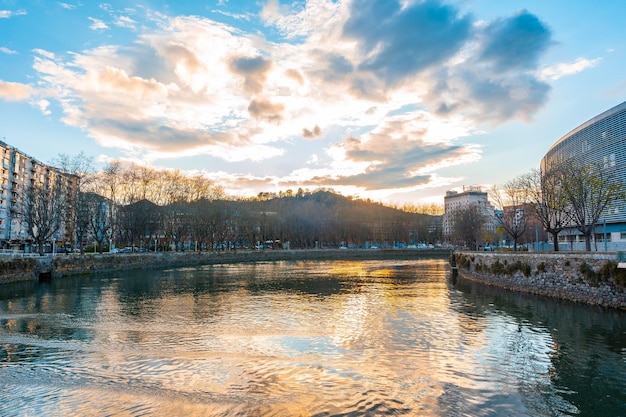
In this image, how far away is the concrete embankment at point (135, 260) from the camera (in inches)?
1810

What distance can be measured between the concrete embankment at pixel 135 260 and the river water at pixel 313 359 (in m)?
20.4

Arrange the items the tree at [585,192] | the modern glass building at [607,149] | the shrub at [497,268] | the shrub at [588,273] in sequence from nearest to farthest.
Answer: the shrub at [588,273]
the shrub at [497,268]
the tree at [585,192]
the modern glass building at [607,149]

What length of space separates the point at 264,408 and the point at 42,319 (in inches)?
777

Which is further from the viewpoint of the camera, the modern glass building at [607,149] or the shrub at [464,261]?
the modern glass building at [607,149]

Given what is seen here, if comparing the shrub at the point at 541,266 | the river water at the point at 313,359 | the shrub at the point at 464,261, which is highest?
the shrub at the point at 541,266

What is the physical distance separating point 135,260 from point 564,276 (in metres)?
67.2

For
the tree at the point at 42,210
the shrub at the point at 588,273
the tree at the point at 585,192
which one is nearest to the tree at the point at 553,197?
the tree at the point at 585,192

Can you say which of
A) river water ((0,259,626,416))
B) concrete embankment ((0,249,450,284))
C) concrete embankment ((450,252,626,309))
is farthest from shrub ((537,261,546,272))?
concrete embankment ((0,249,450,284))

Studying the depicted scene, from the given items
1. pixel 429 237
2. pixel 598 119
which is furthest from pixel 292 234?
pixel 598 119

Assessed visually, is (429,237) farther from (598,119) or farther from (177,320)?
(177,320)

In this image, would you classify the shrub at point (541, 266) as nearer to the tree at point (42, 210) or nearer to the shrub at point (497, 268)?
the shrub at point (497, 268)

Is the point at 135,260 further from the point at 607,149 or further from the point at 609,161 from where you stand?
the point at 607,149

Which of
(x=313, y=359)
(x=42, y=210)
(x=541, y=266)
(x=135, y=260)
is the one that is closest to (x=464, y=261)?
(x=541, y=266)

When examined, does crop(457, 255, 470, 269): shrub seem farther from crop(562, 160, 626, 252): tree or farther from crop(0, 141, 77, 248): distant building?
crop(0, 141, 77, 248): distant building
